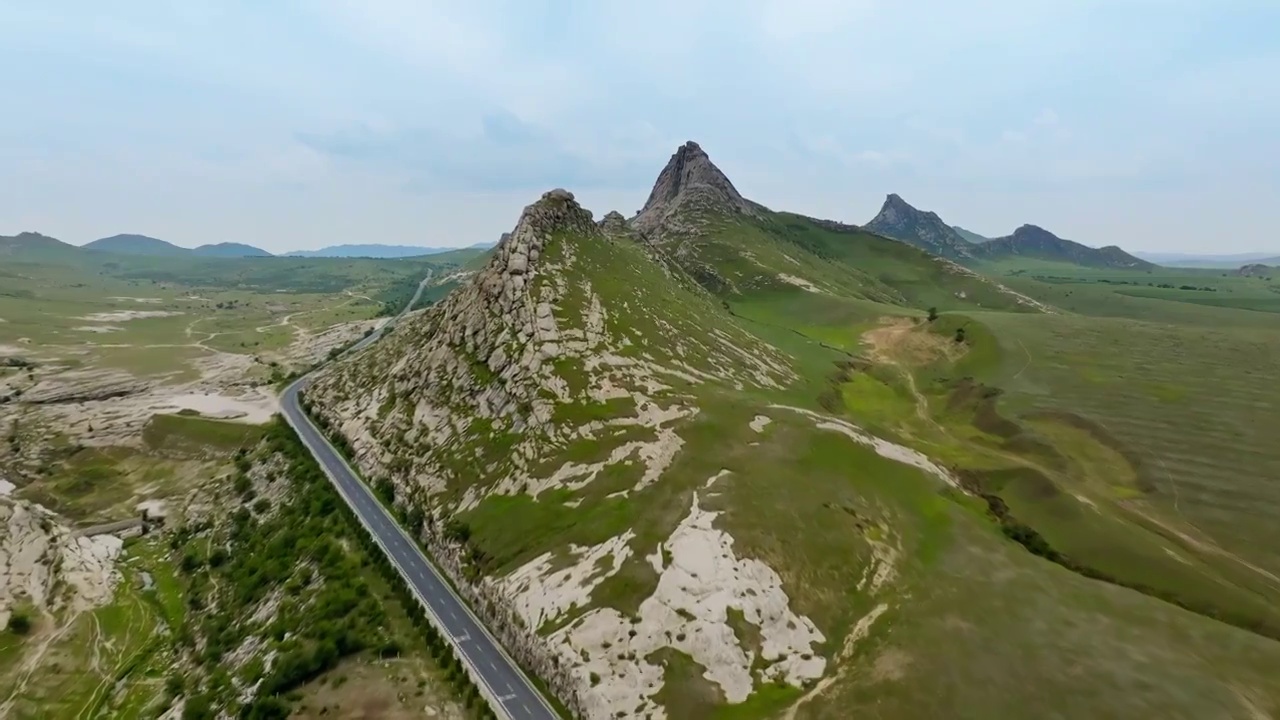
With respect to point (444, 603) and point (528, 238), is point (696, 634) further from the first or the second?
point (528, 238)

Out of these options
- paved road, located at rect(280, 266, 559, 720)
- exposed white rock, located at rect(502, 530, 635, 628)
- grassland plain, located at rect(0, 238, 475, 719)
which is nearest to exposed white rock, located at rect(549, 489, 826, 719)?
exposed white rock, located at rect(502, 530, 635, 628)

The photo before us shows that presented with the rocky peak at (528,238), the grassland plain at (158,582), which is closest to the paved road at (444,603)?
the grassland plain at (158,582)

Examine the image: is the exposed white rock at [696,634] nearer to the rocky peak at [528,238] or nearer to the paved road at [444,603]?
the paved road at [444,603]

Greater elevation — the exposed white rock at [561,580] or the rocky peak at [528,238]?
the rocky peak at [528,238]

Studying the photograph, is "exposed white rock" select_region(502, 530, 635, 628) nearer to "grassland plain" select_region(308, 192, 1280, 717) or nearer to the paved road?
"grassland plain" select_region(308, 192, 1280, 717)

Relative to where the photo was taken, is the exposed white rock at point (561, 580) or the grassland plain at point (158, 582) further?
the exposed white rock at point (561, 580)

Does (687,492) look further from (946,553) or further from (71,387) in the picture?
(71,387)

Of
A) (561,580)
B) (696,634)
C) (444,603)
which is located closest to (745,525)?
(696,634)
